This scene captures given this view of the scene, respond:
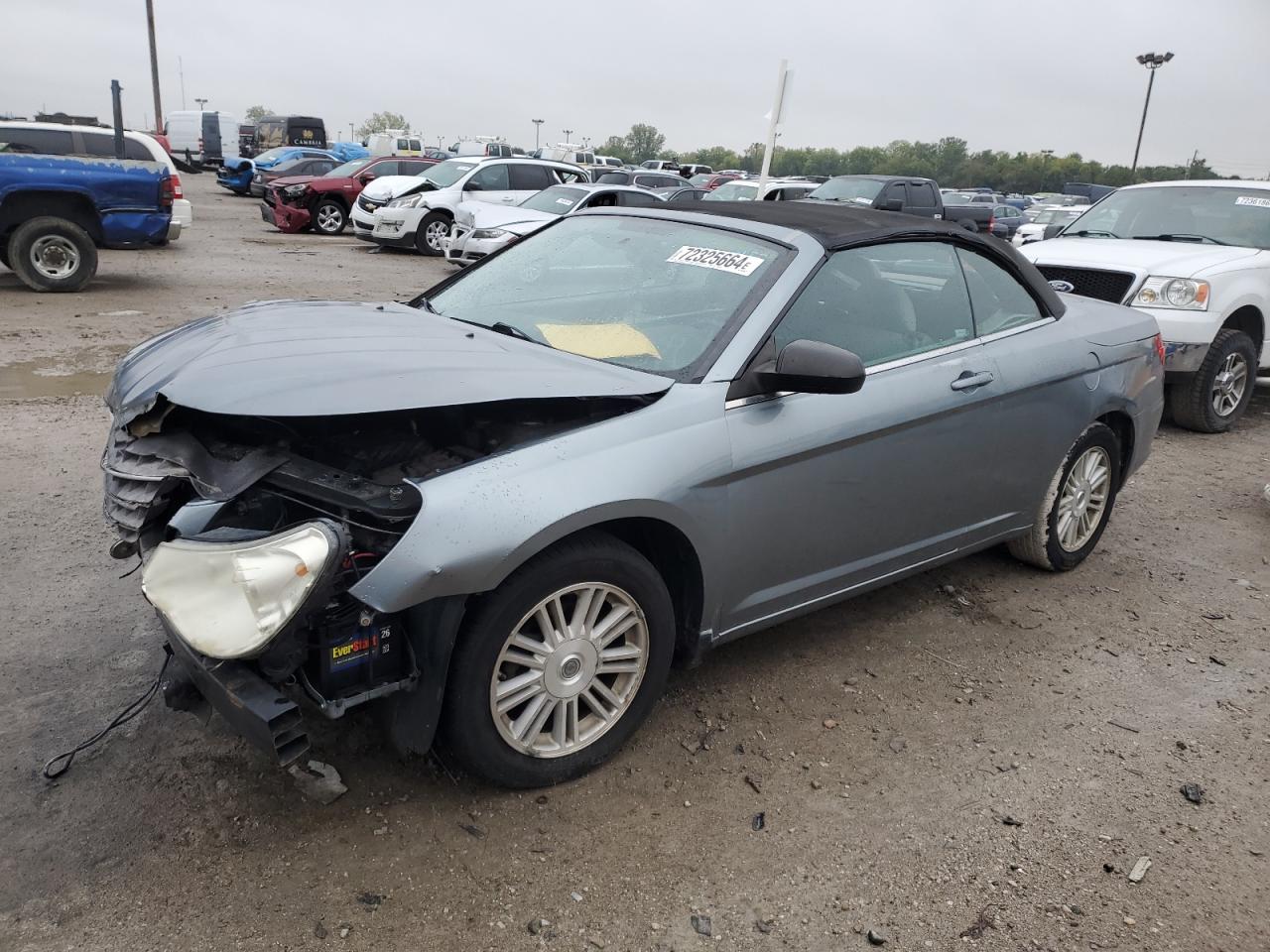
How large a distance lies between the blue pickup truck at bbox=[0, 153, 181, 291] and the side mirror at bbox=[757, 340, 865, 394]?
9950mm

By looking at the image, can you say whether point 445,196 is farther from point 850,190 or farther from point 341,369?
point 341,369

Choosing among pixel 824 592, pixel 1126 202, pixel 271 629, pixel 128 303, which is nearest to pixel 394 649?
pixel 271 629

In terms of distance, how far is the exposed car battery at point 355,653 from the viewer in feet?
8.10

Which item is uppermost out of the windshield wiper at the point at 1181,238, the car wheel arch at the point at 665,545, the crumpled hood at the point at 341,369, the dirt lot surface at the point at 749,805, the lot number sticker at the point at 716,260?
the windshield wiper at the point at 1181,238

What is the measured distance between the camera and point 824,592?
3.51 metres

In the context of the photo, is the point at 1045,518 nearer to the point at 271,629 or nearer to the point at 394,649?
the point at 394,649

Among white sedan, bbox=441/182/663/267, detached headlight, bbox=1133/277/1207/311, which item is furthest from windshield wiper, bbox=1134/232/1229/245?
white sedan, bbox=441/182/663/267

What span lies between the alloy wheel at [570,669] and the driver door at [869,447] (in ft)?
1.31

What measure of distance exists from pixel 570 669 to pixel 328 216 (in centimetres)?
1941

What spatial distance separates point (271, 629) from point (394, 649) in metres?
0.35

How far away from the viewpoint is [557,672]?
281 centimetres

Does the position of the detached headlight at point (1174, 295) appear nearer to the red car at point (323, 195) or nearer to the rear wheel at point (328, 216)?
the red car at point (323, 195)

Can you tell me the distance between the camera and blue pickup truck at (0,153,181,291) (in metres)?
10.2

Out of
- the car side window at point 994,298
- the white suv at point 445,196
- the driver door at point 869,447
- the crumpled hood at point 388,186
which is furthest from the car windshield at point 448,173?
the driver door at point 869,447
